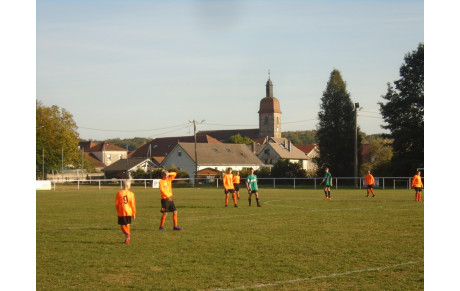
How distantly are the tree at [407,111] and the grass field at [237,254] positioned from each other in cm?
3848

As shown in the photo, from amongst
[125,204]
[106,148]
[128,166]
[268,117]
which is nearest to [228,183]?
[125,204]

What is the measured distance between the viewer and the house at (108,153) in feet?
479

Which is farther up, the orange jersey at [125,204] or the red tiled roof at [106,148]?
the red tiled roof at [106,148]

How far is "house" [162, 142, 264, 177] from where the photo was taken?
86.9 metres

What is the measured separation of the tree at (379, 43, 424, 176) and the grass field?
38.5 metres

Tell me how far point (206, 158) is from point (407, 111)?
124 feet

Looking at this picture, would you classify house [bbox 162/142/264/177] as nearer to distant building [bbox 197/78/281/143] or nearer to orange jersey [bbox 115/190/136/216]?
distant building [bbox 197/78/281/143]

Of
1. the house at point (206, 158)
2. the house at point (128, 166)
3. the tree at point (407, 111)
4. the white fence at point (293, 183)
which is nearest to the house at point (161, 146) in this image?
the house at point (128, 166)

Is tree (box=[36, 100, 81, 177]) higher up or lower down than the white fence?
higher up

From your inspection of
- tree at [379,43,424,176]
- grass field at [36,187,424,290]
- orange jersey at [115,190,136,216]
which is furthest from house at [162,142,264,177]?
orange jersey at [115,190,136,216]

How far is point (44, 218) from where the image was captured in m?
20.8

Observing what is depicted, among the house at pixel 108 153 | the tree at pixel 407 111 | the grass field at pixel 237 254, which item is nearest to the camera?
the grass field at pixel 237 254

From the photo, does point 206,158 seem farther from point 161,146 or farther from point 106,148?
point 106,148

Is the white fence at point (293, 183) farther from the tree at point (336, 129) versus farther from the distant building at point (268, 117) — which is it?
the distant building at point (268, 117)
